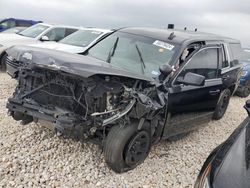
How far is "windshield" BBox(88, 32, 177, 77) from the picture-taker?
4121 millimetres

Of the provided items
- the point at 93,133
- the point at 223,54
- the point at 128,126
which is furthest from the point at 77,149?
the point at 223,54

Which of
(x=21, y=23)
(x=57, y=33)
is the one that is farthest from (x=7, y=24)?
(x=57, y=33)

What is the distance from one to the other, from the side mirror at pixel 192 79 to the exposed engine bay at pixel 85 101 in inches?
13.5

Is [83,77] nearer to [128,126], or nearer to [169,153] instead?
[128,126]

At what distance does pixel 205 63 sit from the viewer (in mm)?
4773

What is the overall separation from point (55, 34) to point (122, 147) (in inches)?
293

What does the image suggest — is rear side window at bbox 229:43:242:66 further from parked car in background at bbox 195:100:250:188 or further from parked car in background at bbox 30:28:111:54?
parked car in background at bbox 195:100:250:188

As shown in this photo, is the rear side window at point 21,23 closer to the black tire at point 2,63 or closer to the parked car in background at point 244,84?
the black tire at point 2,63

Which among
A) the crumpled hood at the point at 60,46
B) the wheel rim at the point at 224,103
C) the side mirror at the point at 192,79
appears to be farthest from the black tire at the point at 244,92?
the side mirror at the point at 192,79

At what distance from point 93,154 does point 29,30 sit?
765 cm

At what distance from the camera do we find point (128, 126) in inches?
141

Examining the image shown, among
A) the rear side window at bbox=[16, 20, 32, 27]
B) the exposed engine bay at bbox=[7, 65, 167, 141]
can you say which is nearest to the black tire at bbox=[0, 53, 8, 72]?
the exposed engine bay at bbox=[7, 65, 167, 141]

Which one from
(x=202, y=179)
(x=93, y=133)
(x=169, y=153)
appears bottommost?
(x=169, y=153)

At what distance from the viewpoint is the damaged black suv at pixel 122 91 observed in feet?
11.0
